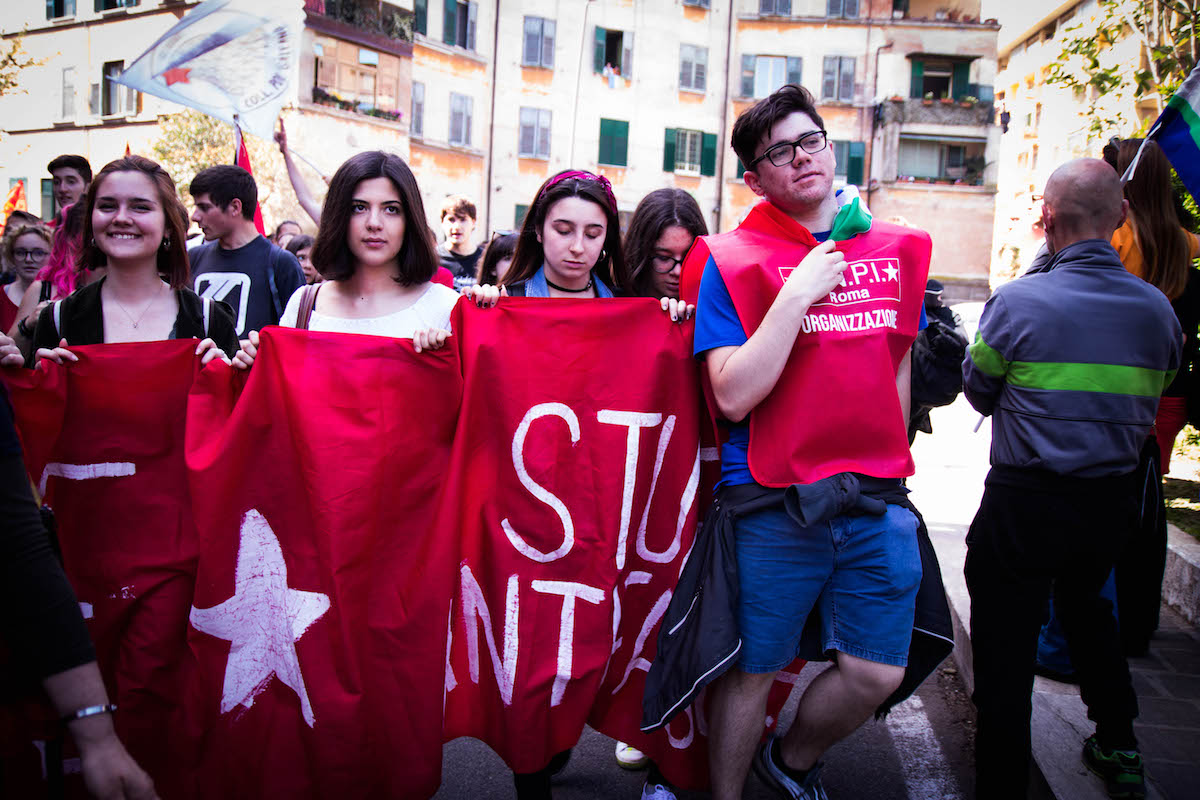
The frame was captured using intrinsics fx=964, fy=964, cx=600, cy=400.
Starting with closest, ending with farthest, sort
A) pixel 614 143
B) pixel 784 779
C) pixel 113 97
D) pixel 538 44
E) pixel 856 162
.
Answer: pixel 784 779
pixel 113 97
pixel 538 44
pixel 614 143
pixel 856 162

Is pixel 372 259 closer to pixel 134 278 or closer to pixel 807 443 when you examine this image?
pixel 134 278

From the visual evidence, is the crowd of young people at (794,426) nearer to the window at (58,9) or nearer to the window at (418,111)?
the window at (418,111)

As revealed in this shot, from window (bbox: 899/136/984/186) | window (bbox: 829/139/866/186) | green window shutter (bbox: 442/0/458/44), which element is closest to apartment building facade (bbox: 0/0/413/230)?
green window shutter (bbox: 442/0/458/44)

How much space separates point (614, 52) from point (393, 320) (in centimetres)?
3509

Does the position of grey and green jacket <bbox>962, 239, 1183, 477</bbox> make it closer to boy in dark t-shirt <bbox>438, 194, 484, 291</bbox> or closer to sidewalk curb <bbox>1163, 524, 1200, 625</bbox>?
sidewalk curb <bbox>1163, 524, 1200, 625</bbox>

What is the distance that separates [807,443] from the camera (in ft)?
8.75

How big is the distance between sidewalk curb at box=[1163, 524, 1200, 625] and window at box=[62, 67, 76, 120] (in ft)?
119

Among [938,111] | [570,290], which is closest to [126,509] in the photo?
[570,290]

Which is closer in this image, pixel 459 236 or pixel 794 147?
pixel 794 147

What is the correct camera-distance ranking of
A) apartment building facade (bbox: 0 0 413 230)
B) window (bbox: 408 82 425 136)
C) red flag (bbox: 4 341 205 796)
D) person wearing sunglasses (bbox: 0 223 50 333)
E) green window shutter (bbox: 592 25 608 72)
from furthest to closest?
green window shutter (bbox: 592 25 608 72) → window (bbox: 408 82 425 136) → apartment building facade (bbox: 0 0 413 230) → person wearing sunglasses (bbox: 0 223 50 333) → red flag (bbox: 4 341 205 796)

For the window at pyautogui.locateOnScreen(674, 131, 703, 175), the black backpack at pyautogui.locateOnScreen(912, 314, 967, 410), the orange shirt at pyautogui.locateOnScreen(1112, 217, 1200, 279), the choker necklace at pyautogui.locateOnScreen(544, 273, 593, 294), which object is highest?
the window at pyautogui.locateOnScreen(674, 131, 703, 175)

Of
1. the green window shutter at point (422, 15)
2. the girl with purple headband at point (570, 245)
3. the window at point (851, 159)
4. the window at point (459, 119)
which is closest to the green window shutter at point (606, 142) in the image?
the window at point (459, 119)

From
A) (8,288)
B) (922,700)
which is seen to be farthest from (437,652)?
(8,288)

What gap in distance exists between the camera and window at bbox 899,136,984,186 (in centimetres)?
3894
